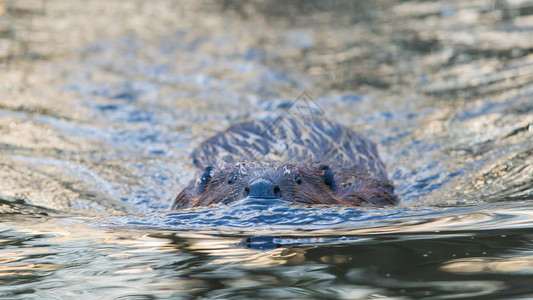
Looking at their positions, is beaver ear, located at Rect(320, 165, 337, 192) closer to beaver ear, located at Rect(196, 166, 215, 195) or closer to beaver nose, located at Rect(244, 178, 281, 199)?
beaver ear, located at Rect(196, 166, 215, 195)

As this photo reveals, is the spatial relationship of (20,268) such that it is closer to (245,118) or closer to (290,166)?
(290,166)

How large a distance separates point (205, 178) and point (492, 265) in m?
2.04

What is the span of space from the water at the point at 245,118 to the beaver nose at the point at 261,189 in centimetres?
6

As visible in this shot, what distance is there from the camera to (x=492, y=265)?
2.75 metres

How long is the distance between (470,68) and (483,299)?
653cm

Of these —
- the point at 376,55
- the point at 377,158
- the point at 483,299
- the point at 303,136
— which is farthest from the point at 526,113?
the point at 483,299

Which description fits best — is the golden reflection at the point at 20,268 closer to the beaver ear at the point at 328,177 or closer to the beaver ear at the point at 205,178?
the beaver ear at the point at 205,178

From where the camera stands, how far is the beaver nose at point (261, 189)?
12.0ft

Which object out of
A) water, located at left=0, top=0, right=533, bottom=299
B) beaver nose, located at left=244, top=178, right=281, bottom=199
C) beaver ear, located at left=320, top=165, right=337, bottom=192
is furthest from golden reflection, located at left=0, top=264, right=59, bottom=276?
beaver ear, located at left=320, top=165, right=337, bottom=192

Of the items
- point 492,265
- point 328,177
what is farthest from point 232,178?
point 492,265

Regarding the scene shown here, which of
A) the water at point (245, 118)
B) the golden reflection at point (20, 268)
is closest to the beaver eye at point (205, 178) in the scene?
the water at point (245, 118)

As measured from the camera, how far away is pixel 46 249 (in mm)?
3336

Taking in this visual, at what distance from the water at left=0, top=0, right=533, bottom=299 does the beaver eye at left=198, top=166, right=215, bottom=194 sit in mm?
505

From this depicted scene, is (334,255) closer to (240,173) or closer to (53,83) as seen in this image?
(240,173)
